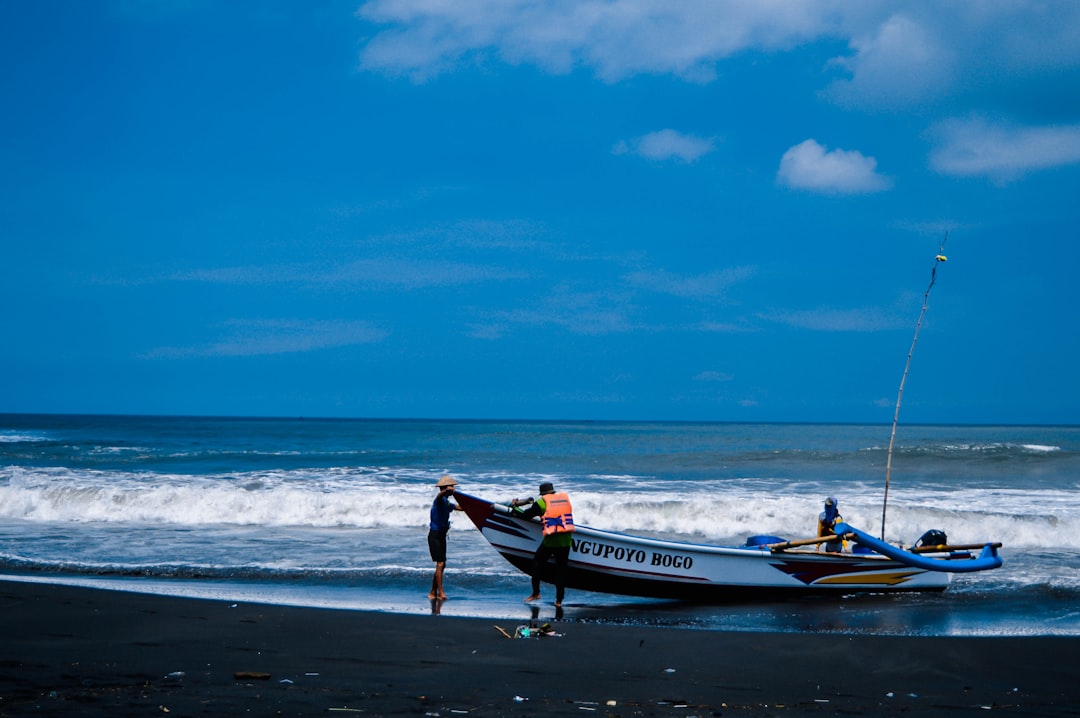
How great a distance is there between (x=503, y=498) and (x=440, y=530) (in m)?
12.4

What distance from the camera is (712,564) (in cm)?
1195

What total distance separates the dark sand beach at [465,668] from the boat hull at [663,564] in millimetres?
1948

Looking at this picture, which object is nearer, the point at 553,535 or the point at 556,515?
the point at 553,535

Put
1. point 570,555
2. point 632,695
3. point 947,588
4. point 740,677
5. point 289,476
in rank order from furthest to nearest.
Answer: point 289,476 < point 947,588 < point 570,555 < point 740,677 < point 632,695

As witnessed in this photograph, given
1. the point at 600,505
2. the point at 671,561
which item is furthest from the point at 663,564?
the point at 600,505

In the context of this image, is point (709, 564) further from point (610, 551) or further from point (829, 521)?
point (829, 521)

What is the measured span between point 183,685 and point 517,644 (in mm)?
3007

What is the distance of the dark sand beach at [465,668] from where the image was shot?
6387 millimetres

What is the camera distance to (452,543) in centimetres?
1656

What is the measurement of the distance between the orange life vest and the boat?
0.25 metres

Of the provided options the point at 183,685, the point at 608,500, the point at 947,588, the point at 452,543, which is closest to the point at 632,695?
the point at 183,685

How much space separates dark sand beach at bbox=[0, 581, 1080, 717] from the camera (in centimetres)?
639

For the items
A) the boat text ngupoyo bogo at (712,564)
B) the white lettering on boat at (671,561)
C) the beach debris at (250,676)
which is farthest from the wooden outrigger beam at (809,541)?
the beach debris at (250,676)

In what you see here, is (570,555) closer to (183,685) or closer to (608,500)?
(183,685)
